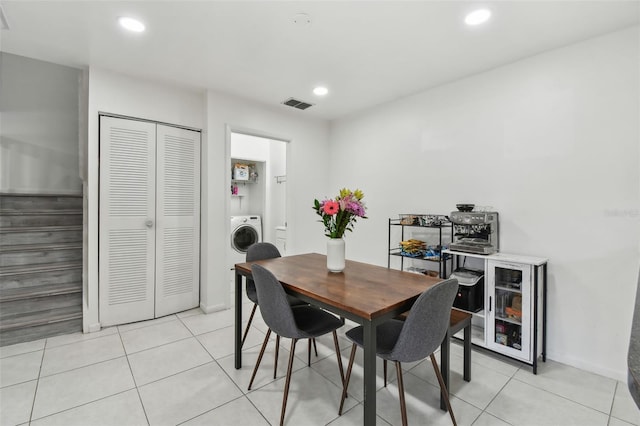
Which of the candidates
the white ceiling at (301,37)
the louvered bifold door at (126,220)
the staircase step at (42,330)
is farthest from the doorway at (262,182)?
the staircase step at (42,330)

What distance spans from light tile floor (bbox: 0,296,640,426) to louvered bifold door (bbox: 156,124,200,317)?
0.74 metres

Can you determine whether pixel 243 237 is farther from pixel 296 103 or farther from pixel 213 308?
pixel 296 103

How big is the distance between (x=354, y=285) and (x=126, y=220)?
8.29ft

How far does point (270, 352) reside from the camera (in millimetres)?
2615

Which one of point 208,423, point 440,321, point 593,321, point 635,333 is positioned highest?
point 635,333

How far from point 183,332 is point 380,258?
2.36m

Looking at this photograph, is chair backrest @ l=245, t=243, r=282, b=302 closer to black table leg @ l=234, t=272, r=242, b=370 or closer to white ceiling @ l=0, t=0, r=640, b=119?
black table leg @ l=234, t=272, r=242, b=370

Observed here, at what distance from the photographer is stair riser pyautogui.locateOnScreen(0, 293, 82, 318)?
271 cm

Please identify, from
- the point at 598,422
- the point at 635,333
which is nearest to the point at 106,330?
the point at 635,333

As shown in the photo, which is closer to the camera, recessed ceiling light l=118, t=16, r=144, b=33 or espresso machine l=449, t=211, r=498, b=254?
recessed ceiling light l=118, t=16, r=144, b=33

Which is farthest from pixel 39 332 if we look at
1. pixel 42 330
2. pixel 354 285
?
pixel 354 285

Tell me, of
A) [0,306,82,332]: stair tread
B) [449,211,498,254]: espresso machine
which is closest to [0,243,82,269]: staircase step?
[0,306,82,332]: stair tread

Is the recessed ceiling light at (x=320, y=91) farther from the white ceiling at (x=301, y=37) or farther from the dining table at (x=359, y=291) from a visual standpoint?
the dining table at (x=359, y=291)

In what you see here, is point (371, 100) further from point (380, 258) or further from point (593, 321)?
point (593, 321)
